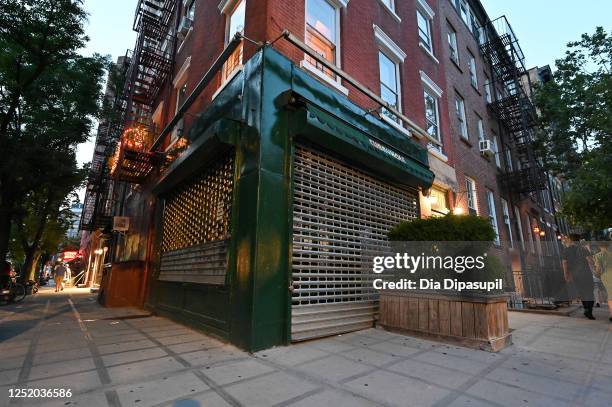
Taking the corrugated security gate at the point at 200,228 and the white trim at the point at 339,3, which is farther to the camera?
the white trim at the point at 339,3

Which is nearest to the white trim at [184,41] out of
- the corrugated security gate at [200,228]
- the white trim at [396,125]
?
the corrugated security gate at [200,228]

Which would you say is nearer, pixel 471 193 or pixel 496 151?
pixel 471 193

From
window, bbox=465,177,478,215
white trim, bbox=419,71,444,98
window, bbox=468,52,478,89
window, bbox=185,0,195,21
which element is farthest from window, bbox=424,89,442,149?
window, bbox=185,0,195,21

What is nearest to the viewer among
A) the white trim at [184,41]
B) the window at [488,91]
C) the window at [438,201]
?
the window at [438,201]

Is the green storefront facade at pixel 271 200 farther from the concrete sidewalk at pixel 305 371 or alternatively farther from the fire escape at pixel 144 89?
the fire escape at pixel 144 89

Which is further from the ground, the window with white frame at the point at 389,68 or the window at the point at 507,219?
the window with white frame at the point at 389,68

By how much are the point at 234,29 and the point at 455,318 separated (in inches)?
331

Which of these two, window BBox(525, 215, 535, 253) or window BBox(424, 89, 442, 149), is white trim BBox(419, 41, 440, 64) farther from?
window BBox(525, 215, 535, 253)

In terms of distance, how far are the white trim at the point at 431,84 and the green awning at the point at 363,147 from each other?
3.58 meters

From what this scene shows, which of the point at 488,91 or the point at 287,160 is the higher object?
the point at 488,91

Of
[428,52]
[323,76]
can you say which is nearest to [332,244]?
[323,76]

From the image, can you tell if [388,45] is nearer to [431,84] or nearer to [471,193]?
Result: [431,84]

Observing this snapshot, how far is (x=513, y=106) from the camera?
16.7m

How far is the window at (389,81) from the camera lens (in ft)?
31.1
